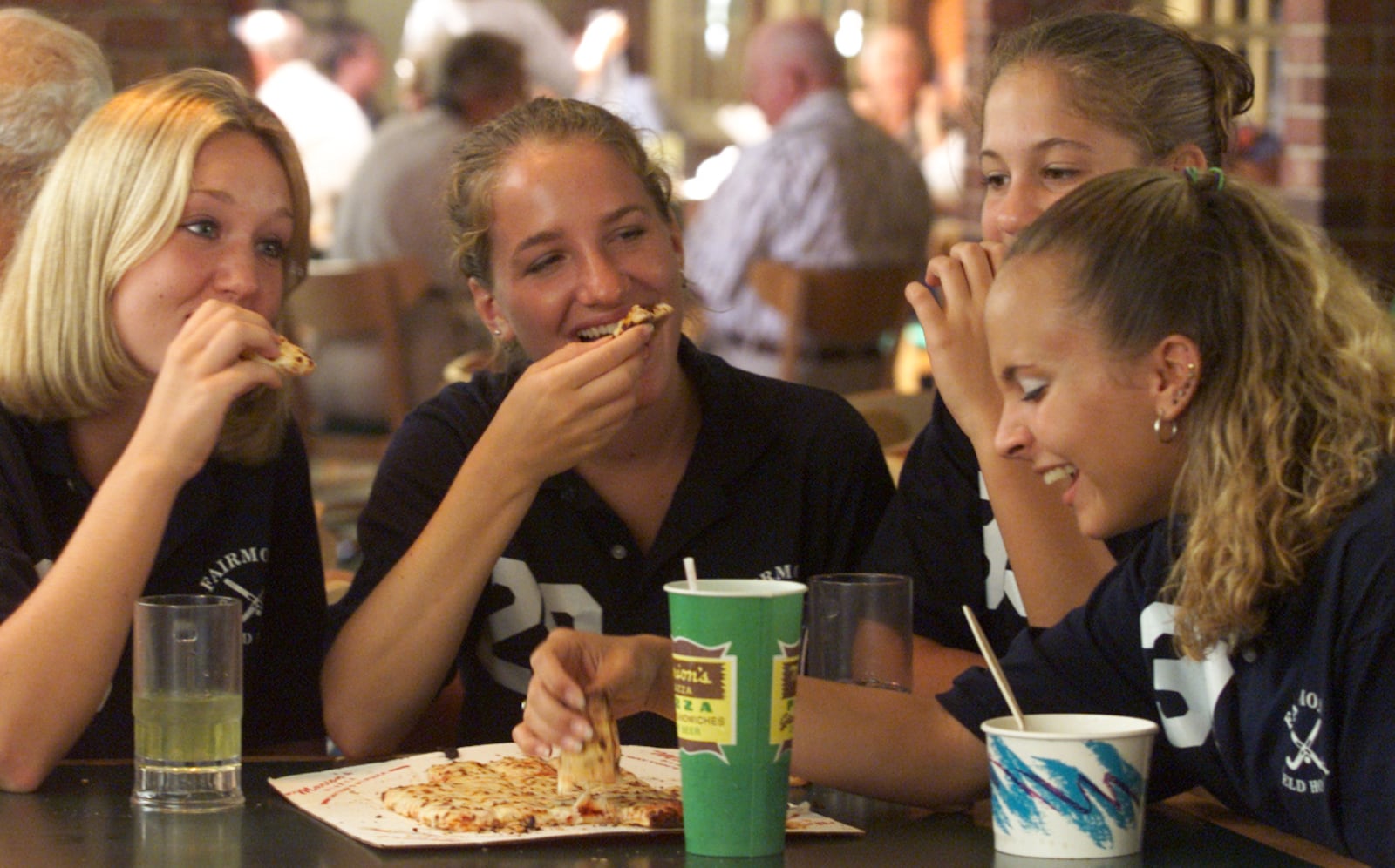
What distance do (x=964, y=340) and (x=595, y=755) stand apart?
60 centimetres

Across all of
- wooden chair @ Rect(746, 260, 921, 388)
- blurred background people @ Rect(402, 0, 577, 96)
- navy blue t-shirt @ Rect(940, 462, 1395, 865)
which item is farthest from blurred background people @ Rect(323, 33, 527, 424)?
navy blue t-shirt @ Rect(940, 462, 1395, 865)

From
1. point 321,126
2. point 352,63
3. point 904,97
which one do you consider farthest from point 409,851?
point 352,63

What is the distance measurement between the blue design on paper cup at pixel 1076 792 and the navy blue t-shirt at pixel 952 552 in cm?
59

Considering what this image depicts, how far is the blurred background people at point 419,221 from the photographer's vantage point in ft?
15.4

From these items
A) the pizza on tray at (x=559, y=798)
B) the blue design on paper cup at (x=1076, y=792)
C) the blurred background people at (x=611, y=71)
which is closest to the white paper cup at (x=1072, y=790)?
the blue design on paper cup at (x=1076, y=792)

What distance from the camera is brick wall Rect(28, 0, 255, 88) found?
3922 mm

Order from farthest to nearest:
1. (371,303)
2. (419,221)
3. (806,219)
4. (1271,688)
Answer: (419,221) < (806,219) < (371,303) < (1271,688)

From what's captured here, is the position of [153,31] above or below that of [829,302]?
above

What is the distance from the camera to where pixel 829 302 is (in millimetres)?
4535

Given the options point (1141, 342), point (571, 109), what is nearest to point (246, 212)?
point (571, 109)

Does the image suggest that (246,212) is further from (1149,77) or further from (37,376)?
(1149,77)

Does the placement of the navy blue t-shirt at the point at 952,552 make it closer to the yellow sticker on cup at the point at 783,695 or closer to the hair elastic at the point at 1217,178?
the hair elastic at the point at 1217,178

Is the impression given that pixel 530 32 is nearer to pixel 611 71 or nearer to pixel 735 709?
pixel 611 71

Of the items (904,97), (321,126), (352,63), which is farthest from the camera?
Result: (352,63)
